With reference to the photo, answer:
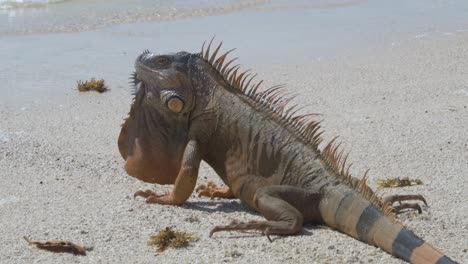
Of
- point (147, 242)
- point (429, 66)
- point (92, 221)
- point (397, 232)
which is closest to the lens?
point (397, 232)

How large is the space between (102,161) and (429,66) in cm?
630

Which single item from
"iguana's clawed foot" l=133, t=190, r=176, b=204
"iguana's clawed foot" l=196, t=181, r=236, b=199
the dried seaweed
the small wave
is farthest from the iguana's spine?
the small wave

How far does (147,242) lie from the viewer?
20.2 ft

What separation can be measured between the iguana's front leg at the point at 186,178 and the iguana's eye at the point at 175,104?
0.27 meters

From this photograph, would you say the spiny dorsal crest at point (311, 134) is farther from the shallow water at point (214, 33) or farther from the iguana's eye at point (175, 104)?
the shallow water at point (214, 33)

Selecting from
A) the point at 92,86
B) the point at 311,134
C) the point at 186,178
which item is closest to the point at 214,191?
the point at 186,178

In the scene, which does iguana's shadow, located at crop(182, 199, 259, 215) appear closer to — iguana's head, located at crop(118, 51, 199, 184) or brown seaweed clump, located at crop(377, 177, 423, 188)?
iguana's head, located at crop(118, 51, 199, 184)

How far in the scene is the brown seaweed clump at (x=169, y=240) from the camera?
605 centimetres

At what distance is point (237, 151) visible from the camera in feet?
22.7

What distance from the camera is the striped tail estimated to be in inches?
217

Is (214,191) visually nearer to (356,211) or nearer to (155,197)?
(155,197)

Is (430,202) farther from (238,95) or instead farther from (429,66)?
(429,66)

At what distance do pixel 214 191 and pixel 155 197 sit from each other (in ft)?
2.00

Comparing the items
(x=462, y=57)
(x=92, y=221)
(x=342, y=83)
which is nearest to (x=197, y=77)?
(x=92, y=221)
